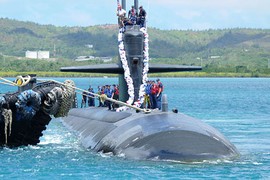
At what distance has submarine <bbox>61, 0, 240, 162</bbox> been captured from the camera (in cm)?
1580

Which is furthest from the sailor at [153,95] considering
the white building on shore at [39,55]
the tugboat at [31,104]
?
the white building on shore at [39,55]

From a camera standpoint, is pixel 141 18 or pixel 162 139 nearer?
pixel 162 139

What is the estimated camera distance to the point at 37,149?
1988cm

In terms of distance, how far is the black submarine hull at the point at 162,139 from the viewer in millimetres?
15711

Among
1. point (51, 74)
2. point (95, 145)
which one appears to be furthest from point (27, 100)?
point (51, 74)

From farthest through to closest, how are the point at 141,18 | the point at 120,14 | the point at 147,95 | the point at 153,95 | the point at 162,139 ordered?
→ 1. the point at 147,95
2. the point at 153,95
3. the point at 120,14
4. the point at 141,18
5. the point at 162,139

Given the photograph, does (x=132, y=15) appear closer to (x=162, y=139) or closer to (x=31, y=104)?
(x=31, y=104)

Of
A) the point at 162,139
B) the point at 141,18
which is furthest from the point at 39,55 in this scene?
the point at 162,139

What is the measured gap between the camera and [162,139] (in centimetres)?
1593

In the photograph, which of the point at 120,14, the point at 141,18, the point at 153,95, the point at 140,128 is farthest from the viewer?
the point at 153,95

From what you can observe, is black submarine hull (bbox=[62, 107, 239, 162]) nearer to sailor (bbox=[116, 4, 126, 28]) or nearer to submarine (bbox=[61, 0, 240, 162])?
submarine (bbox=[61, 0, 240, 162])

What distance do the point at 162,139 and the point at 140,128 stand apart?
3.93ft

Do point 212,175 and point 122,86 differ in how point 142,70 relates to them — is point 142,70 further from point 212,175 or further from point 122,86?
point 212,175

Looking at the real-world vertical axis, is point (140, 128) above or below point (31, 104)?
below
